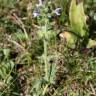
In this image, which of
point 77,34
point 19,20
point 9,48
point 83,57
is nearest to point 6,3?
point 19,20

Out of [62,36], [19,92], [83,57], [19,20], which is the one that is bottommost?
[19,92]

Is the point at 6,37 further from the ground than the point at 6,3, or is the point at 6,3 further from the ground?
the point at 6,3

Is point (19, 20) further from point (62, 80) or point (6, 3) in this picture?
point (62, 80)

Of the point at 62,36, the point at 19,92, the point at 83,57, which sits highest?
the point at 62,36

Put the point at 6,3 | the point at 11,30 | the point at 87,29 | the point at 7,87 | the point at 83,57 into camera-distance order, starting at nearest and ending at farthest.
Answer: the point at 7,87, the point at 83,57, the point at 87,29, the point at 11,30, the point at 6,3

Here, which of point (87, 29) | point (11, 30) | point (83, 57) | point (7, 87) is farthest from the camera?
point (11, 30)

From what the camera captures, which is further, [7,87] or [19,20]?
[19,20]

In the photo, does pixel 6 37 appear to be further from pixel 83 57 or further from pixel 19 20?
pixel 83 57

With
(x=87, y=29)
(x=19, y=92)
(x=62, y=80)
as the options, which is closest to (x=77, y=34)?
(x=87, y=29)

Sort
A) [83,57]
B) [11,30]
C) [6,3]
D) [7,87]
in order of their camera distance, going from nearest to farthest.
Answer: [7,87] < [83,57] < [11,30] < [6,3]
